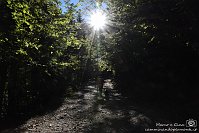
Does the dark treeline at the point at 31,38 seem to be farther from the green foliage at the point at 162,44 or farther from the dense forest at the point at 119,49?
the green foliage at the point at 162,44

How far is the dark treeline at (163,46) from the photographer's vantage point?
10109 mm

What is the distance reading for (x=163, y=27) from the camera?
10406mm

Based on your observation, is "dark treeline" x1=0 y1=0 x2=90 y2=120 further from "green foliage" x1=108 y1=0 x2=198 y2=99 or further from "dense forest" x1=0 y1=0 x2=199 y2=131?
"green foliage" x1=108 y1=0 x2=198 y2=99

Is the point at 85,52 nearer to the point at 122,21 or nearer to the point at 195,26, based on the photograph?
the point at 122,21

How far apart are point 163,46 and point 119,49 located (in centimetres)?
477

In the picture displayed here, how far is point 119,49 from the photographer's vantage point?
1609 centimetres

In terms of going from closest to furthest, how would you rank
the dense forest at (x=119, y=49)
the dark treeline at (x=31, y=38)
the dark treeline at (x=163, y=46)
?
1. the dark treeline at (x=31, y=38)
2. the dense forest at (x=119, y=49)
3. the dark treeline at (x=163, y=46)

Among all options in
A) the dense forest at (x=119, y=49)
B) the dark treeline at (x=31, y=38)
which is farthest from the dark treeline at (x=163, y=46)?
the dark treeline at (x=31, y=38)

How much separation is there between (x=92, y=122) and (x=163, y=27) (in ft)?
17.1

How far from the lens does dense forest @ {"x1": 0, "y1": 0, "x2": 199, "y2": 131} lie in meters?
7.06

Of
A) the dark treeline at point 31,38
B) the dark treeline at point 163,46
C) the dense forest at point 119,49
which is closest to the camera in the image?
the dark treeline at point 31,38

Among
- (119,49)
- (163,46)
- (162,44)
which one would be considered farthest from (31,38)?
(119,49)

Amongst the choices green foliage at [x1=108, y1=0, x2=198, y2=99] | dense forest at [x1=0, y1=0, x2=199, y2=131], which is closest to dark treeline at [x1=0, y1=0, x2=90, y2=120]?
dense forest at [x1=0, y1=0, x2=199, y2=131]

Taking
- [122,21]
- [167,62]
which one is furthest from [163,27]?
[122,21]
